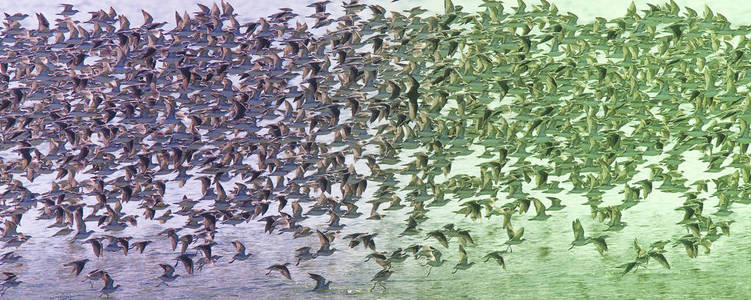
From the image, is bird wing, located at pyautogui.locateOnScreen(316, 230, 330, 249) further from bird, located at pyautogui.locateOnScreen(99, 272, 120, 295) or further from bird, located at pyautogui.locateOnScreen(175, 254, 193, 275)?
bird, located at pyautogui.locateOnScreen(99, 272, 120, 295)

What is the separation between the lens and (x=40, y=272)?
64.2 ft

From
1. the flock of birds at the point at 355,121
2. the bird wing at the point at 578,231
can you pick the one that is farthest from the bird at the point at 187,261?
the bird wing at the point at 578,231

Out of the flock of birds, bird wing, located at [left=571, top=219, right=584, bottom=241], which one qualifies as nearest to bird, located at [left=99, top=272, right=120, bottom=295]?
the flock of birds

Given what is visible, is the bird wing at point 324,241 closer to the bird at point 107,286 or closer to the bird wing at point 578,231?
the bird at point 107,286

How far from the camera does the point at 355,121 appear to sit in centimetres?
1917

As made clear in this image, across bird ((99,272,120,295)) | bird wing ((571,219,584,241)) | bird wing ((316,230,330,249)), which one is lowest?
bird ((99,272,120,295))

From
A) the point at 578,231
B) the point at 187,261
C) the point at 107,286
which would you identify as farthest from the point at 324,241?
the point at 578,231

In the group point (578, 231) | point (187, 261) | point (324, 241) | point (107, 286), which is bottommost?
point (107, 286)

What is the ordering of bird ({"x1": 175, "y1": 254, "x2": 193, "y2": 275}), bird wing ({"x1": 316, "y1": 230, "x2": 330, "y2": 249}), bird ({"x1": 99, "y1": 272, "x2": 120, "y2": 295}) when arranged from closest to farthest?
1. bird ({"x1": 99, "y1": 272, "x2": 120, "y2": 295})
2. bird wing ({"x1": 316, "y1": 230, "x2": 330, "y2": 249})
3. bird ({"x1": 175, "y1": 254, "x2": 193, "y2": 275})

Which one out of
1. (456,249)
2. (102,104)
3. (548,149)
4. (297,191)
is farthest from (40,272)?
(548,149)

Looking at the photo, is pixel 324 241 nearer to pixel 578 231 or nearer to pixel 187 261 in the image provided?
pixel 187 261

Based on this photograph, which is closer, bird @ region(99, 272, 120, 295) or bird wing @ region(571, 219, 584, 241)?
bird @ region(99, 272, 120, 295)

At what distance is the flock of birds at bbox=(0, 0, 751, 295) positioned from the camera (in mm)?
18500

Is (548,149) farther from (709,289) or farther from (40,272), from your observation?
(40,272)
